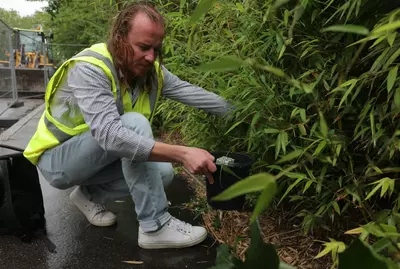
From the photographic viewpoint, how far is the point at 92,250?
233cm

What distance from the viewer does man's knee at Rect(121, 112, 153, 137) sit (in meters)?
2.15

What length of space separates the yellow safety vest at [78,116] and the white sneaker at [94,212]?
419 mm

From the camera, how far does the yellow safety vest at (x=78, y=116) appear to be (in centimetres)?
221

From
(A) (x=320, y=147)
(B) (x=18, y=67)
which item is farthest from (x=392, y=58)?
(B) (x=18, y=67)

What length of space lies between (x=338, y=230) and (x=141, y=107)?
133 cm

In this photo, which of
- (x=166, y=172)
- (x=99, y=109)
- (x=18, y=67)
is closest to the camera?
(x=99, y=109)

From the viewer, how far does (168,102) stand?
346 centimetres

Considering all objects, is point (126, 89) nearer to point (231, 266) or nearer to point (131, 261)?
point (131, 261)

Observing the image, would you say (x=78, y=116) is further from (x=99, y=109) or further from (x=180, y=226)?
(x=180, y=226)

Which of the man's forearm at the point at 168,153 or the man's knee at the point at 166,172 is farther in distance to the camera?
the man's knee at the point at 166,172

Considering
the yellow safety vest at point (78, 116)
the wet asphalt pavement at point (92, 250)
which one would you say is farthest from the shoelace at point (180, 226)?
the yellow safety vest at point (78, 116)

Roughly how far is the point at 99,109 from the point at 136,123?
231 mm

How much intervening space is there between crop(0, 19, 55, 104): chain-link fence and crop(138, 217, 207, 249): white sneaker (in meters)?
6.21

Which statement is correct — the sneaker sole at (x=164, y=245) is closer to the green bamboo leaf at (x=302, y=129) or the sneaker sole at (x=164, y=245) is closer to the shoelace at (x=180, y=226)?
the shoelace at (x=180, y=226)
